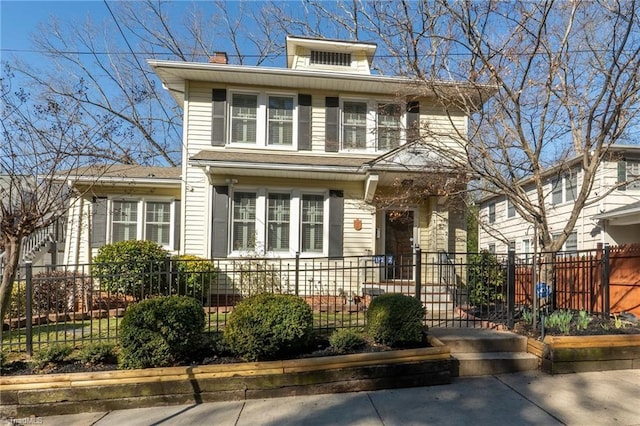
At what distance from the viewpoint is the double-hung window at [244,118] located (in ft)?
34.8

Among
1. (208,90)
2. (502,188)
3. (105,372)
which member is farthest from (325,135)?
(105,372)

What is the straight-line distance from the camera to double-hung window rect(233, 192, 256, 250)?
33.2 ft

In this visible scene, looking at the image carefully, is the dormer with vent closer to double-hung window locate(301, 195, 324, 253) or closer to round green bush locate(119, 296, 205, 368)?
double-hung window locate(301, 195, 324, 253)

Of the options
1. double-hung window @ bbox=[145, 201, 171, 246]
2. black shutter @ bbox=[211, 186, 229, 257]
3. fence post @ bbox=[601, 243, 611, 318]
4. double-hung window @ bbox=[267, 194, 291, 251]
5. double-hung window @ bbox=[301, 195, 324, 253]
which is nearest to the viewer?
fence post @ bbox=[601, 243, 611, 318]

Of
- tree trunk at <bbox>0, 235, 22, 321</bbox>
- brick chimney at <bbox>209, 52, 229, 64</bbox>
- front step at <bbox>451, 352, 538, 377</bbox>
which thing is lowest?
front step at <bbox>451, 352, 538, 377</bbox>

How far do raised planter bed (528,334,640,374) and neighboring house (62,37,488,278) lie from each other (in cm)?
464

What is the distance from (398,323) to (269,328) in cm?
165

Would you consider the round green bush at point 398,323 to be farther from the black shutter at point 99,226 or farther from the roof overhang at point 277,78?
the black shutter at point 99,226

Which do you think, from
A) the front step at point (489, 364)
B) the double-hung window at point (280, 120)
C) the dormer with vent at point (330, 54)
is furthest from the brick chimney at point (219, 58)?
the front step at point (489, 364)

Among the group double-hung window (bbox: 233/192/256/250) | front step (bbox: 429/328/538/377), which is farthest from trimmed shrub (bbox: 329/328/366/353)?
double-hung window (bbox: 233/192/256/250)

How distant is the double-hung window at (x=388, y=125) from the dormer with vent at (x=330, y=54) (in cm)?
171

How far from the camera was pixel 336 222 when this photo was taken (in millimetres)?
10320

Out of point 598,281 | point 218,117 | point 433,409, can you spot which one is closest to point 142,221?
point 218,117

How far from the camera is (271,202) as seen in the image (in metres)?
10.3
